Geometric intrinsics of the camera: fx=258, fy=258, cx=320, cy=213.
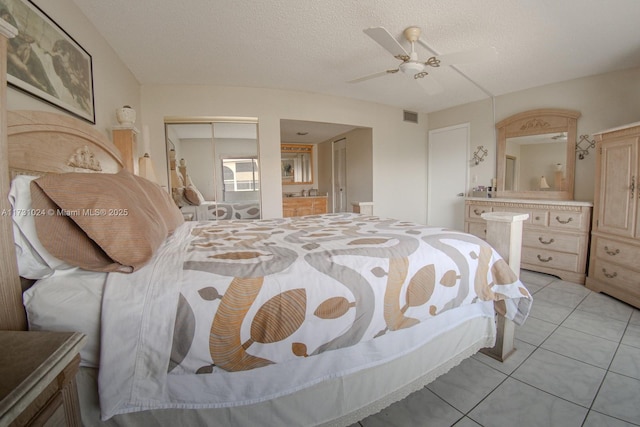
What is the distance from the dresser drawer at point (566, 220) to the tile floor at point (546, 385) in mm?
1148

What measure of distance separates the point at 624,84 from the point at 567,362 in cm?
326

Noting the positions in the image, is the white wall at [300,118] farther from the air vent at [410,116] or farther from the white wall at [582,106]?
the white wall at [582,106]

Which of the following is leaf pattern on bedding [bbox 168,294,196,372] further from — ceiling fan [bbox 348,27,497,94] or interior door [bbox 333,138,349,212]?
interior door [bbox 333,138,349,212]

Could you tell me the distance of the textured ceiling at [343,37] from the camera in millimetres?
1927

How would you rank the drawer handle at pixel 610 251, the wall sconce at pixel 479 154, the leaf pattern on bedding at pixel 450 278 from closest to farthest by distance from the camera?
the leaf pattern on bedding at pixel 450 278
the drawer handle at pixel 610 251
the wall sconce at pixel 479 154

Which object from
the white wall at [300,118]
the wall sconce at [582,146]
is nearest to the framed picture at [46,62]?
the white wall at [300,118]

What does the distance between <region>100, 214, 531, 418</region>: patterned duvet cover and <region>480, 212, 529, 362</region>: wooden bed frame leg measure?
37 centimetres

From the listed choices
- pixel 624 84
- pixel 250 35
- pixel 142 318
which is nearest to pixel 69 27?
pixel 250 35

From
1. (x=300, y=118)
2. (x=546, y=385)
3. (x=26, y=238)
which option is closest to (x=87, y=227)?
(x=26, y=238)

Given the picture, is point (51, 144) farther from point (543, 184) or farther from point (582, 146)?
point (582, 146)

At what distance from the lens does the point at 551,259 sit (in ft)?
9.89

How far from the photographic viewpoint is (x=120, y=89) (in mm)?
2549

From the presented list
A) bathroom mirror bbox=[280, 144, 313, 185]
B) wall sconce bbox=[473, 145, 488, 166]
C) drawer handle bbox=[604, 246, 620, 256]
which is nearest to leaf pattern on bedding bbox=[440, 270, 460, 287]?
drawer handle bbox=[604, 246, 620, 256]

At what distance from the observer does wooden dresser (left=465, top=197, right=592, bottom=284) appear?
9.23 feet
